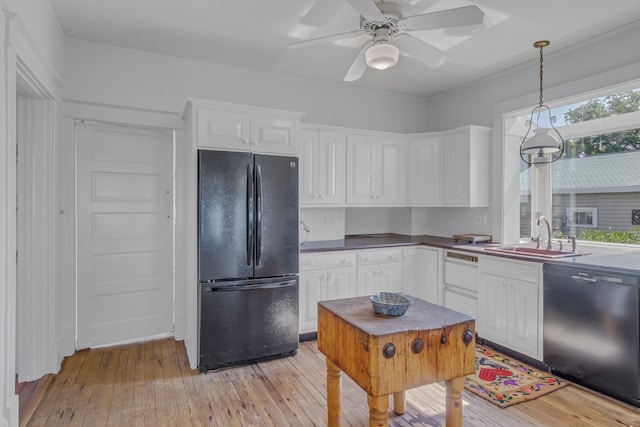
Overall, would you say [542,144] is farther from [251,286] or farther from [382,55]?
[251,286]

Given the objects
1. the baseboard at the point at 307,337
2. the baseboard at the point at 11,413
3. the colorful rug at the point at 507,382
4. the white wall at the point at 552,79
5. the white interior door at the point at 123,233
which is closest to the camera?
the baseboard at the point at 11,413

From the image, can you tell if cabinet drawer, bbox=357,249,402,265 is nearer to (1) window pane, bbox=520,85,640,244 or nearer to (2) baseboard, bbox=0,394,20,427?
(1) window pane, bbox=520,85,640,244

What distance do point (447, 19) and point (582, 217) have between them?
261cm

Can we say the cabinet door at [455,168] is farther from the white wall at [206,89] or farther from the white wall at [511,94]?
the white wall at [206,89]

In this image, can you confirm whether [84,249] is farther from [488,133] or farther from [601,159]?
[601,159]

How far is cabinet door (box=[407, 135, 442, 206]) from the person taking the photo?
4.33 m

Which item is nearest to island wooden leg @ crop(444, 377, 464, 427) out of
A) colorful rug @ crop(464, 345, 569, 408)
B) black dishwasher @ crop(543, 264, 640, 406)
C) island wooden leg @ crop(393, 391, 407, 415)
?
island wooden leg @ crop(393, 391, 407, 415)

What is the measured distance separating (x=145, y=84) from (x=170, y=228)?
140 centimetres

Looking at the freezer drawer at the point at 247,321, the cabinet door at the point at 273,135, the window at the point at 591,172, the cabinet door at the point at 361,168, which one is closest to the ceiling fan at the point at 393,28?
the cabinet door at the point at 273,135

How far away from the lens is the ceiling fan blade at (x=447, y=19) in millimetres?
2053

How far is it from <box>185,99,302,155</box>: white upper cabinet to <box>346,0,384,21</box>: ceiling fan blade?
1.40m

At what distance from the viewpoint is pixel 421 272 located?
163 inches

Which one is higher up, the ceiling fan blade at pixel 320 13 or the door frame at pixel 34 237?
the ceiling fan blade at pixel 320 13

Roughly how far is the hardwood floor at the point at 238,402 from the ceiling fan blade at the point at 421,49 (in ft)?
7.85
